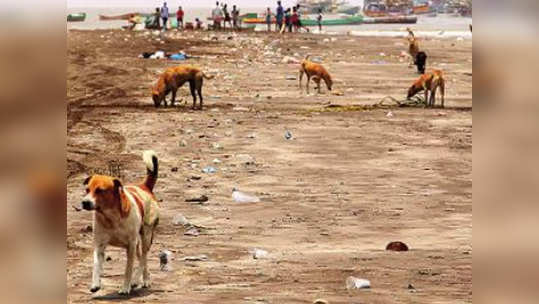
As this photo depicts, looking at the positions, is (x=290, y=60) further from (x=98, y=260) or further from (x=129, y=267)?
(x=98, y=260)

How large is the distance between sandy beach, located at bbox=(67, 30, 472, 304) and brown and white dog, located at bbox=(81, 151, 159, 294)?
0.68 feet

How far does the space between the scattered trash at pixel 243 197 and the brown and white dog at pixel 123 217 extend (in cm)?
423

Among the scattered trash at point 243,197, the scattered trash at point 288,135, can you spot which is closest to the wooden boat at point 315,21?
the scattered trash at point 288,135

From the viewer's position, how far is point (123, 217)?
5676mm

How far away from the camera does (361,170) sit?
12930 millimetres

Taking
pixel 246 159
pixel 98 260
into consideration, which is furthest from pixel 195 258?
pixel 246 159

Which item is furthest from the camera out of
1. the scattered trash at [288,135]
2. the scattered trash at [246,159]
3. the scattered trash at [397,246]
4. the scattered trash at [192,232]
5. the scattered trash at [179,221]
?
the scattered trash at [288,135]

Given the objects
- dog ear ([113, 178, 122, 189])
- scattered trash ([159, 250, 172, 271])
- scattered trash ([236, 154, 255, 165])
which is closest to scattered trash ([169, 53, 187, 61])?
scattered trash ([236, 154, 255, 165])

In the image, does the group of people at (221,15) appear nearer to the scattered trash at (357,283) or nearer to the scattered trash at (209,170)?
the scattered trash at (209,170)

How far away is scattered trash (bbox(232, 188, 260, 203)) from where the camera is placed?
10.6m

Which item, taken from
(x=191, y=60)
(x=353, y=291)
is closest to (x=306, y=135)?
(x=353, y=291)

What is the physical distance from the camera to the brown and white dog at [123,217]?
5402 mm
